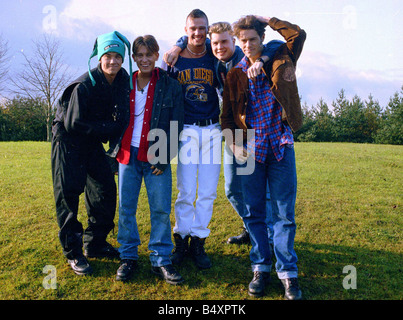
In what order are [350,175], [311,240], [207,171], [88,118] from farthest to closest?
[350,175]
[311,240]
[207,171]
[88,118]

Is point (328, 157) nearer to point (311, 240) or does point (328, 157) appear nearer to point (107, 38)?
point (311, 240)

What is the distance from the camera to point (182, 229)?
3689 mm

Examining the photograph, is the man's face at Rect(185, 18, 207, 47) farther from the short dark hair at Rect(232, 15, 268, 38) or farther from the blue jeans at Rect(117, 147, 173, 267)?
the blue jeans at Rect(117, 147, 173, 267)

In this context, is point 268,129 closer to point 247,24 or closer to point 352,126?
point 247,24

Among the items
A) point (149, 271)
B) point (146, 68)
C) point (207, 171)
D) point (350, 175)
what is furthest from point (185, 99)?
point (350, 175)

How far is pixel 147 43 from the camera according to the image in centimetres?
325

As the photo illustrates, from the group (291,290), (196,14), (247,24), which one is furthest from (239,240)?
(196,14)

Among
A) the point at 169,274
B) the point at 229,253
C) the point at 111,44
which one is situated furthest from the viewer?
the point at 229,253

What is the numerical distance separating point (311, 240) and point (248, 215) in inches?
67.8

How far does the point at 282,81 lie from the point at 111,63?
1654 millimetres

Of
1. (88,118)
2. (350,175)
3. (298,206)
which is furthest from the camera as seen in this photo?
(350,175)

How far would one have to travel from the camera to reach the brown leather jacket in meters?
2.93

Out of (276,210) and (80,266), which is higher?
(276,210)

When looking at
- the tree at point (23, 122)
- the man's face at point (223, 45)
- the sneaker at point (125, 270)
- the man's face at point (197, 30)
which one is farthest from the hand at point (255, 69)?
the tree at point (23, 122)
